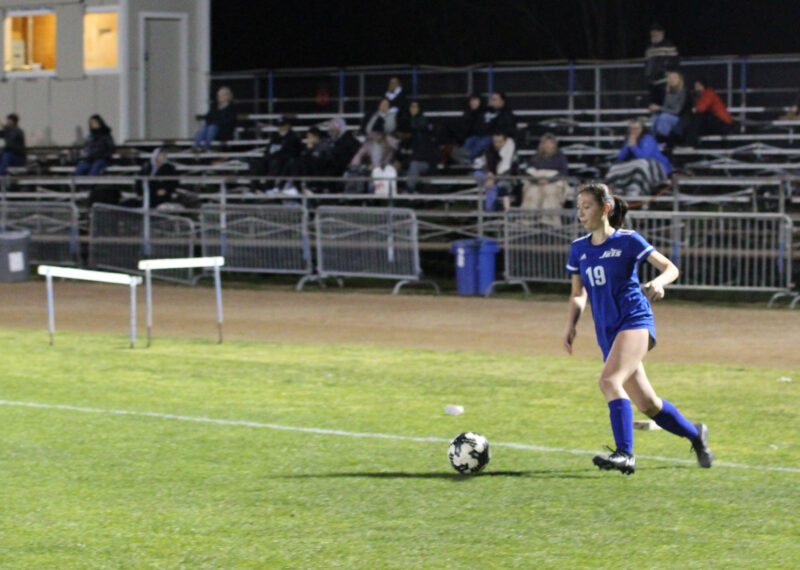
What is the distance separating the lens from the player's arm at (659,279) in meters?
7.57

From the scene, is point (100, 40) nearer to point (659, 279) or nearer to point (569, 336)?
point (569, 336)

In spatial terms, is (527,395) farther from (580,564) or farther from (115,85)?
(115,85)

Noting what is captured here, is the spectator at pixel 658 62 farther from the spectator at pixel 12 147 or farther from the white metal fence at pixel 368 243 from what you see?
the spectator at pixel 12 147

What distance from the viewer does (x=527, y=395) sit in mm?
11391

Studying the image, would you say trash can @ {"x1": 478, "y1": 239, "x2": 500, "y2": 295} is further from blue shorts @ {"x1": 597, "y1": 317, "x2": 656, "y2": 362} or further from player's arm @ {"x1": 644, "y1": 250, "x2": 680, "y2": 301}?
player's arm @ {"x1": 644, "y1": 250, "x2": 680, "y2": 301}

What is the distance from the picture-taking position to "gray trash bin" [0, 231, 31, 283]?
22.8 m

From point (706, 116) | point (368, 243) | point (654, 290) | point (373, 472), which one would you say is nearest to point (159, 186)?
point (368, 243)

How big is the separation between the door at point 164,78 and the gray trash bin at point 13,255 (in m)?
8.28

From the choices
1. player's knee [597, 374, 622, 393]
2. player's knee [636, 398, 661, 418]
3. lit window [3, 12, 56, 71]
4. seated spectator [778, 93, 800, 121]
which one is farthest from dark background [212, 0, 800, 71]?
player's knee [597, 374, 622, 393]

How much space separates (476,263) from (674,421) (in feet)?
39.1

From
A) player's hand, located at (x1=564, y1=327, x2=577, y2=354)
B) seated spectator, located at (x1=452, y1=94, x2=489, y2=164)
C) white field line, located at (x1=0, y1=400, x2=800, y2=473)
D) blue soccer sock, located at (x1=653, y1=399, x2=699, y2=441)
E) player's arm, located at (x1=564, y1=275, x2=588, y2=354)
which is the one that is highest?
seated spectator, located at (x1=452, y1=94, x2=489, y2=164)

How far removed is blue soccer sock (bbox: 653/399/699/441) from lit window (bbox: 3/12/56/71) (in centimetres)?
2650

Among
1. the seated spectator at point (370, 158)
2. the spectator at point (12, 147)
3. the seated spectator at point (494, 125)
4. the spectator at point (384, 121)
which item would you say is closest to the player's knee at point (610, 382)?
the seated spectator at point (494, 125)

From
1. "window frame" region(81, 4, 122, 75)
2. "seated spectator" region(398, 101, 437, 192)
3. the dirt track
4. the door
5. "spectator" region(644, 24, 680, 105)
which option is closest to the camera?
the dirt track
